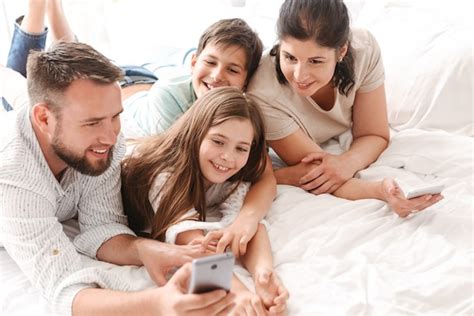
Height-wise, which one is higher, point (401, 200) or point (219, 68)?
point (219, 68)

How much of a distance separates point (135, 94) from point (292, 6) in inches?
28.9

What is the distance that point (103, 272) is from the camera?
108 cm

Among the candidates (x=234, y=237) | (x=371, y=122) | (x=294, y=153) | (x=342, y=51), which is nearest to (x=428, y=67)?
(x=371, y=122)

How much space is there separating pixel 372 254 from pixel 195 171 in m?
0.44

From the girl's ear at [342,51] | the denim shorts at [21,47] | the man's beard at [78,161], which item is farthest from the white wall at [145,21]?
A: the man's beard at [78,161]

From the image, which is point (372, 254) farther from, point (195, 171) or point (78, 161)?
point (78, 161)

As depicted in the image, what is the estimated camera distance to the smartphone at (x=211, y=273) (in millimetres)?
804

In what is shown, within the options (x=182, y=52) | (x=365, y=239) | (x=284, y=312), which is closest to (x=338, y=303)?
(x=284, y=312)

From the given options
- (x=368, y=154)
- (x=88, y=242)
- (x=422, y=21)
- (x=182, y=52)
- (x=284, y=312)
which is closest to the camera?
(x=284, y=312)

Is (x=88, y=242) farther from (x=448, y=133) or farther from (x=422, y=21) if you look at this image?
(x=422, y=21)

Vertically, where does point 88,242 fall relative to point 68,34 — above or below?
below

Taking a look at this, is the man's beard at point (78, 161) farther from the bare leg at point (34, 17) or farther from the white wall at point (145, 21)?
the white wall at point (145, 21)

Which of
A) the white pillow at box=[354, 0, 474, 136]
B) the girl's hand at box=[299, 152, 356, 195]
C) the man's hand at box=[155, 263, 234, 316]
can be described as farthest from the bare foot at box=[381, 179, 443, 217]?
the man's hand at box=[155, 263, 234, 316]

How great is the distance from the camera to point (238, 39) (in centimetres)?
155
